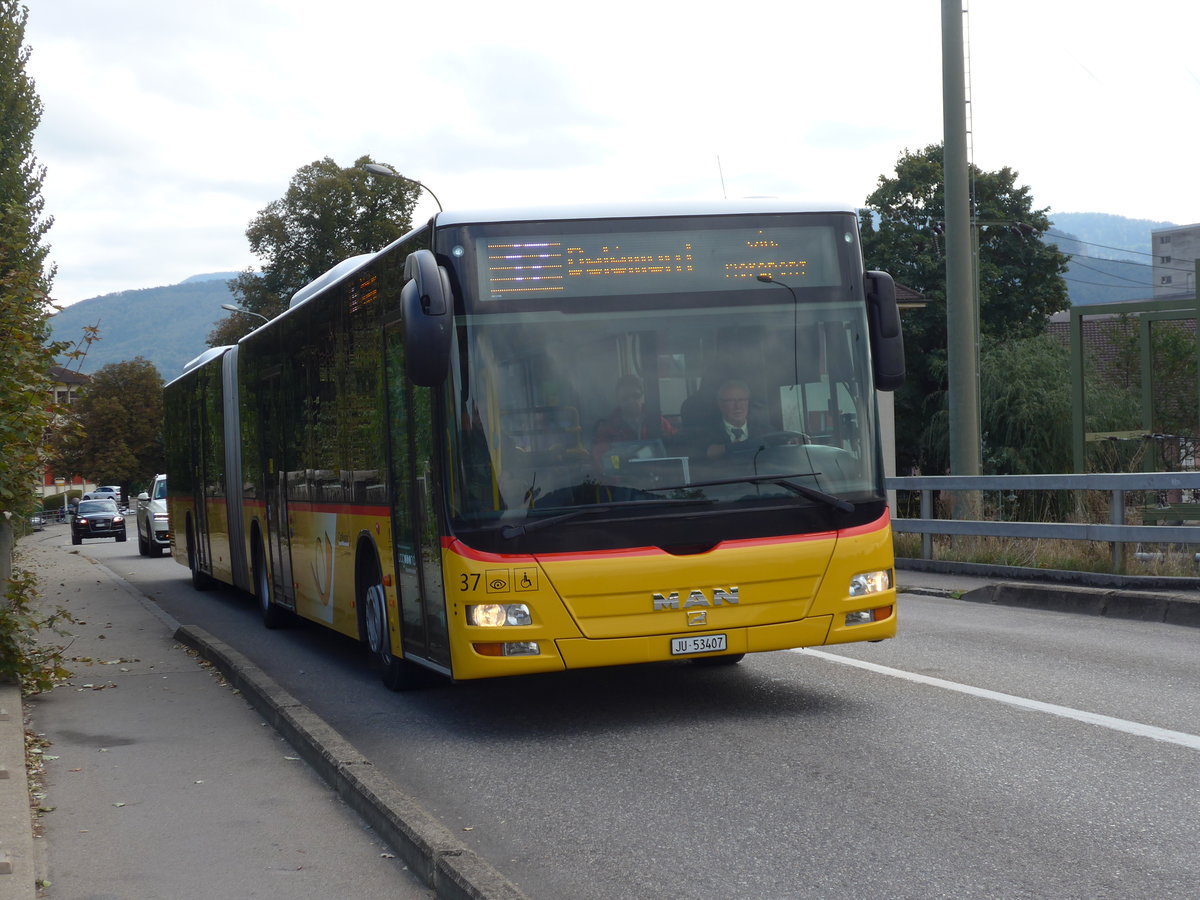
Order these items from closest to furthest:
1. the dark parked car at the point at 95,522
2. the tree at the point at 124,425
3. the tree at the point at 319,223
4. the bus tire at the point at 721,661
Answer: the bus tire at the point at 721,661 → the dark parked car at the point at 95,522 → the tree at the point at 319,223 → the tree at the point at 124,425

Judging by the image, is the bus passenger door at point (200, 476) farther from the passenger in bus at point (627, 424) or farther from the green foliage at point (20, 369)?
the passenger in bus at point (627, 424)

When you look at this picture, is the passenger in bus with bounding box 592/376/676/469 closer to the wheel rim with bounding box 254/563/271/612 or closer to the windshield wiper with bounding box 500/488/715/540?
the windshield wiper with bounding box 500/488/715/540

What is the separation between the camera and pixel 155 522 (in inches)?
1375

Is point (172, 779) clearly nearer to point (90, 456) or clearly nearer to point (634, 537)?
A: point (634, 537)

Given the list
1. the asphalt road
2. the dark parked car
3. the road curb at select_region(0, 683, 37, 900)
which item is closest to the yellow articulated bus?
Result: the asphalt road

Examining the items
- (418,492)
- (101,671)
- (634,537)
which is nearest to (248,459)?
(101,671)

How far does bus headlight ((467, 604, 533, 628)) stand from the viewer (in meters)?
7.72

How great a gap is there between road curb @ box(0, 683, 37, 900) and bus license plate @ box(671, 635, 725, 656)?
10.5 ft

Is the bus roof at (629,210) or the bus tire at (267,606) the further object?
the bus tire at (267,606)

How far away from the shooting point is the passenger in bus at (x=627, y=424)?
25.8ft

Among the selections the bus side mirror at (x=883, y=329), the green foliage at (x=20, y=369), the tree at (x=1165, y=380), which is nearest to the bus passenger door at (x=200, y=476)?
the green foliage at (x=20, y=369)

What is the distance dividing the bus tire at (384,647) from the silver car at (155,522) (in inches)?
986

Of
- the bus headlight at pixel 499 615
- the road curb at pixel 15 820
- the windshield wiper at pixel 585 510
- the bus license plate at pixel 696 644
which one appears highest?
the windshield wiper at pixel 585 510

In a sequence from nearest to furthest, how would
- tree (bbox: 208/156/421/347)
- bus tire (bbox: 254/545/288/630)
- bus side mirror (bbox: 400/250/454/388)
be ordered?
bus side mirror (bbox: 400/250/454/388), bus tire (bbox: 254/545/288/630), tree (bbox: 208/156/421/347)
